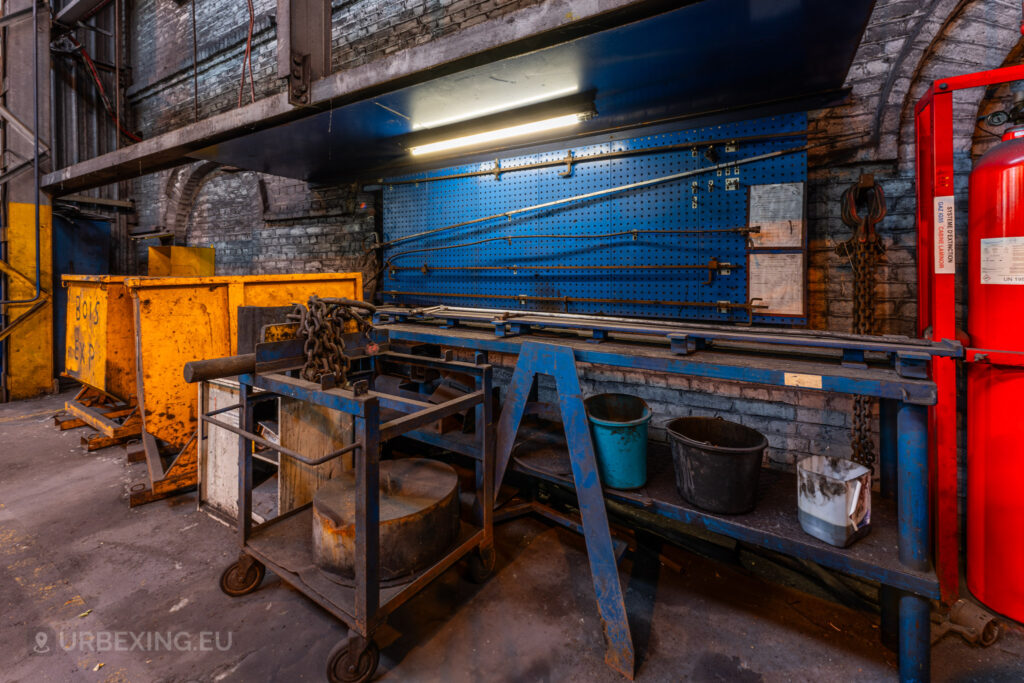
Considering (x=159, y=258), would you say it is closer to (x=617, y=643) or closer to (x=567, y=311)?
(x=567, y=311)

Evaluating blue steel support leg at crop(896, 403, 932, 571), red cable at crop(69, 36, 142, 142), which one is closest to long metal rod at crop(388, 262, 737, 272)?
blue steel support leg at crop(896, 403, 932, 571)

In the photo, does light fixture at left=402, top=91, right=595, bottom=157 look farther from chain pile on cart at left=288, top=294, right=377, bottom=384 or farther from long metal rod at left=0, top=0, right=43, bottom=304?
long metal rod at left=0, top=0, right=43, bottom=304

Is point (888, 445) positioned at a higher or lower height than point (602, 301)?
lower

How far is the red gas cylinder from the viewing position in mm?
1943

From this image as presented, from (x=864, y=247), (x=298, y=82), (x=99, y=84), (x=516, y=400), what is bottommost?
(x=516, y=400)

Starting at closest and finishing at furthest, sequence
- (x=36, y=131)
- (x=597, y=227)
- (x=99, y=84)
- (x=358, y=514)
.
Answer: (x=358, y=514) → (x=597, y=227) → (x=36, y=131) → (x=99, y=84)

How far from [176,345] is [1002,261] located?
5.25 m

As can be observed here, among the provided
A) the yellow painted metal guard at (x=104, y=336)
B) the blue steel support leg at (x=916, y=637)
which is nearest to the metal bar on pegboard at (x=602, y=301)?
the blue steel support leg at (x=916, y=637)

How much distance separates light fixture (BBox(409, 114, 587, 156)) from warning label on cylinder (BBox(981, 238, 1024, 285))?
88.5 inches

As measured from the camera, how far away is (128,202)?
21.7 feet

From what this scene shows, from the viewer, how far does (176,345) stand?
11.7 ft

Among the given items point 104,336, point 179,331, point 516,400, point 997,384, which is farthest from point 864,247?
point 104,336

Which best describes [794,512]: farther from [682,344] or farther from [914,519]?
[682,344]

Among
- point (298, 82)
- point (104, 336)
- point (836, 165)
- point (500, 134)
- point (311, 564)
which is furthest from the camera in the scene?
point (104, 336)
